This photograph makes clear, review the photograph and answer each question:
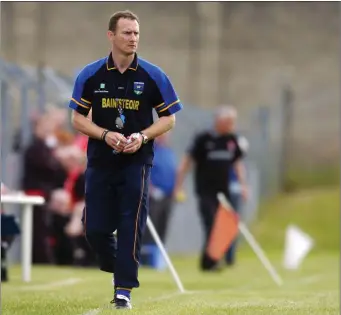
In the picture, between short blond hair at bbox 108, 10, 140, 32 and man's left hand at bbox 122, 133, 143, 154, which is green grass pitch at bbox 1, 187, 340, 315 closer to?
man's left hand at bbox 122, 133, 143, 154

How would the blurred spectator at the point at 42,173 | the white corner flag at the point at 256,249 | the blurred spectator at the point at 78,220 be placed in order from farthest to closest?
1. the blurred spectator at the point at 42,173
2. the blurred spectator at the point at 78,220
3. the white corner flag at the point at 256,249

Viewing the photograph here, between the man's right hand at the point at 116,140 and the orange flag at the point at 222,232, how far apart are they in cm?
692

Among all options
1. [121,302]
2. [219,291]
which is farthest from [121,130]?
[219,291]

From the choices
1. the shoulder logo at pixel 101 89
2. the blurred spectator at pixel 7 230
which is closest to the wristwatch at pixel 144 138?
the shoulder logo at pixel 101 89

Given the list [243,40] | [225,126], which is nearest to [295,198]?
[243,40]

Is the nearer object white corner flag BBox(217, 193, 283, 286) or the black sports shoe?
the black sports shoe

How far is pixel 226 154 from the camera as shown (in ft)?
59.0

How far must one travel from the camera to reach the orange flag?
16.1 m

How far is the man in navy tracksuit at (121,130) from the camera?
925 cm

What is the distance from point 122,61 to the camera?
929 centimetres

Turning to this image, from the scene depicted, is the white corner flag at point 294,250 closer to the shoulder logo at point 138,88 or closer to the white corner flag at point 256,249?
the white corner flag at point 256,249

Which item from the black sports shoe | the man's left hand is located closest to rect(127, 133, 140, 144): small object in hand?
the man's left hand

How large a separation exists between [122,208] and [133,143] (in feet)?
1.62

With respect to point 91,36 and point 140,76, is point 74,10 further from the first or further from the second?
point 140,76
